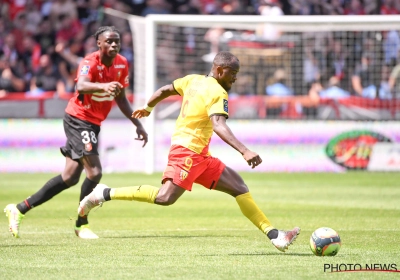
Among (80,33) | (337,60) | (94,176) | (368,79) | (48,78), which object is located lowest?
(368,79)

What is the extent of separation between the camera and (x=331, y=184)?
17.4m

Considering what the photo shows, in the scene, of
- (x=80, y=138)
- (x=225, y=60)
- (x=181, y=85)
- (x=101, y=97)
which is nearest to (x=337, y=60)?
(x=101, y=97)

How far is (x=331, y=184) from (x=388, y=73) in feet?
17.4

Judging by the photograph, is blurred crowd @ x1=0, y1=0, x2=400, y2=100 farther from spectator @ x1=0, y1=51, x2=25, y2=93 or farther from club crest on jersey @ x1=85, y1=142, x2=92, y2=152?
club crest on jersey @ x1=85, y1=142, x2=92, y2=152

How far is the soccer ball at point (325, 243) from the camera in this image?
8164 millimetres

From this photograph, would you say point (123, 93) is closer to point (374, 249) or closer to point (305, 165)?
point (374, 249)

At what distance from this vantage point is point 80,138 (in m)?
10.1

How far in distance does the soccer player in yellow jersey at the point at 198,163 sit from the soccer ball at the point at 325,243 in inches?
8.9

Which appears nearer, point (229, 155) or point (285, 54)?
point (229, 155)

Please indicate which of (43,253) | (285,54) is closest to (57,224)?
(43,253)

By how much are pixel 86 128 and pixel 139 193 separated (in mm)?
1849

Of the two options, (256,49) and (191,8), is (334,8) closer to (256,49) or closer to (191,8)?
(256,49)

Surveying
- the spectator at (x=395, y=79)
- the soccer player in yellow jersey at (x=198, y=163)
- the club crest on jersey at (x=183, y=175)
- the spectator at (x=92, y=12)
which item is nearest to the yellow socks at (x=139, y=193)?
the soccer player in yellow jersey at (x=198, y=163)

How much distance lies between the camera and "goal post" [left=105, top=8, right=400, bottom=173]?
20.6m
